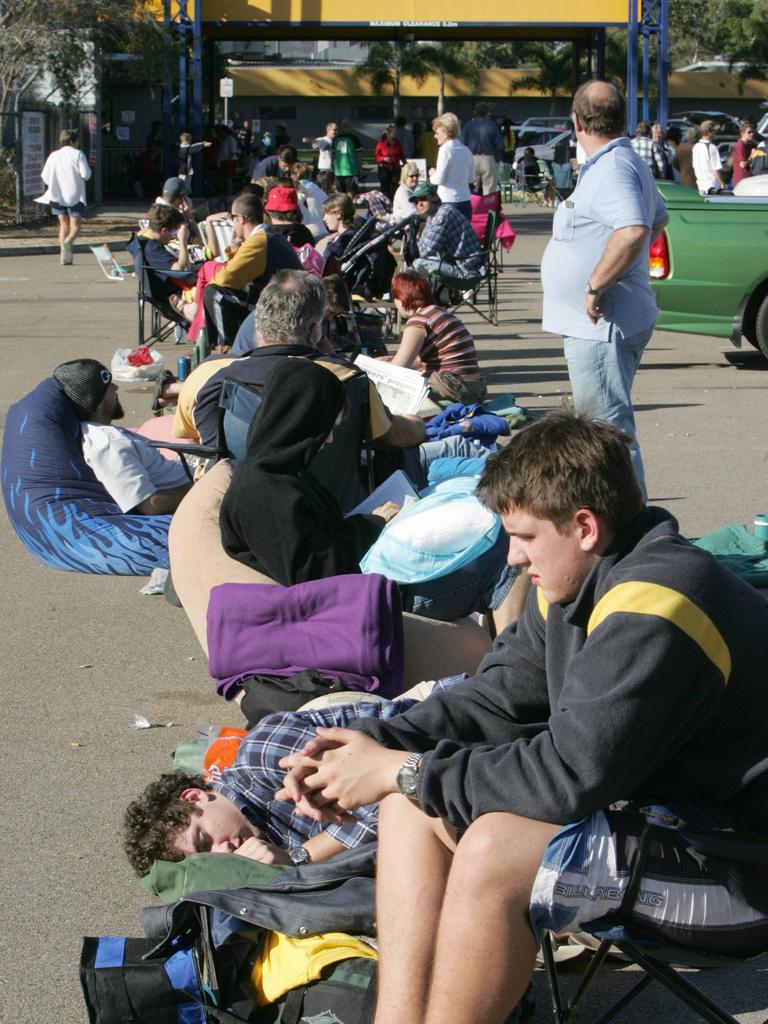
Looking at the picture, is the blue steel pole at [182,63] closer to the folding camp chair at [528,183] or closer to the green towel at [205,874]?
the folding camp chair at [528,183]

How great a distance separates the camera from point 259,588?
14.3 ft

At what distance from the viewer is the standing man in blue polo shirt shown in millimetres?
6043

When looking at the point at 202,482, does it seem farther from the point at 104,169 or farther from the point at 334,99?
the point at 334,99

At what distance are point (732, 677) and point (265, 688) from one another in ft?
6.33

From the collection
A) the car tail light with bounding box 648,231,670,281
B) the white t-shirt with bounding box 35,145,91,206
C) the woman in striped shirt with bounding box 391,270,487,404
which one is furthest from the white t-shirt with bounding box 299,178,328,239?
the white t-shirt with bounding box 35,145,91,206

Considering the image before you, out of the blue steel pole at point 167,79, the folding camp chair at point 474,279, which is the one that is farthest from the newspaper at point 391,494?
the blue steel pole at point 167,79

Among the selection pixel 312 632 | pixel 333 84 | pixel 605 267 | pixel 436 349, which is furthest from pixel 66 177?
pixel 333 84

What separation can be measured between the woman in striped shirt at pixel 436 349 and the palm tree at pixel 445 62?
2116 inches

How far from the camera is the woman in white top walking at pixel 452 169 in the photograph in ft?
49.0

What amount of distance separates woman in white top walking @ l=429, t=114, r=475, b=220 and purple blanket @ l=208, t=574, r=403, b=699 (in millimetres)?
11035

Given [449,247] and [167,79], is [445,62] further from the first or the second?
[449,247]

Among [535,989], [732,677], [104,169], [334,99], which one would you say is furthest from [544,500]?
[334,99]

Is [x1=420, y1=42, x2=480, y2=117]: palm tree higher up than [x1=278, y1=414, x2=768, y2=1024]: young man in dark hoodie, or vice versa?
[x1=420, y1=42, x2=480, y2=117]: palm tree

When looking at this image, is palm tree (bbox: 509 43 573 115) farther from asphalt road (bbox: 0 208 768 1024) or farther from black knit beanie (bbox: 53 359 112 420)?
black knit beanie (bbox: 53 359 112 420)
